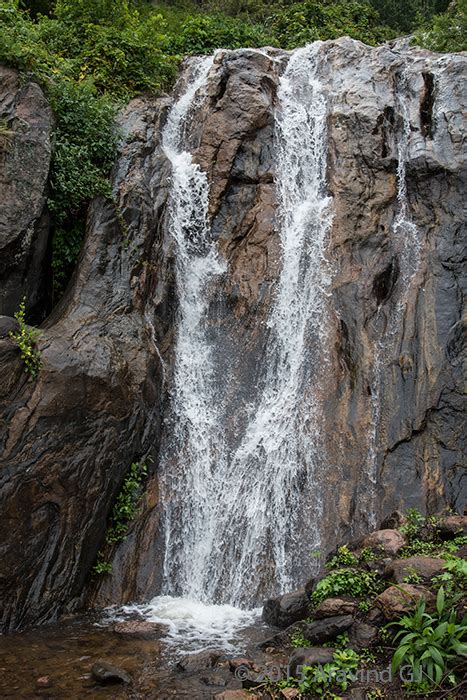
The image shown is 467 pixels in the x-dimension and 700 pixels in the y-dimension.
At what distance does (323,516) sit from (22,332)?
5.54m

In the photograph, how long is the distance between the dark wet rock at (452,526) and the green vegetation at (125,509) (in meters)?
4.72

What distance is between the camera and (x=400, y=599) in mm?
6031

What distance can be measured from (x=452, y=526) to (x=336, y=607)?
1991 millimetres

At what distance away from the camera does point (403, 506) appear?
9.80 meters

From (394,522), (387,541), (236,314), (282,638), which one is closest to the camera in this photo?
(282,638)

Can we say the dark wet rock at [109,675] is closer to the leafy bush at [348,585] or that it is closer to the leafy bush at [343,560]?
the leafy bush at [348,585]

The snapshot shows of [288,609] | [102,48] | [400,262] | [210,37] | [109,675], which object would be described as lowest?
[109,675]

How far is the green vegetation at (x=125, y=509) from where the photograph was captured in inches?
→ 377

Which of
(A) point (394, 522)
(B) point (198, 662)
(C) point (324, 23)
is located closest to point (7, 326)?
(B) point (198, 662)

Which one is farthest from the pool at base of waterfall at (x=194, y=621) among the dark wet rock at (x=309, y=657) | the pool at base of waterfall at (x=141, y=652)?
the dark wet rock at (x=309, y=657)

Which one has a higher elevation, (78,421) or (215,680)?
(78,421)

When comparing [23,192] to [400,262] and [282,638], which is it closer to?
[400,262]

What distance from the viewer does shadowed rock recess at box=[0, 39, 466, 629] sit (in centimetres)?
884

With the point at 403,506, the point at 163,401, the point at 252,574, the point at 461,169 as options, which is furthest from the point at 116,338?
the point at 461,169
